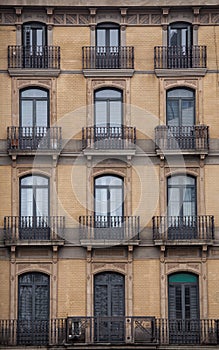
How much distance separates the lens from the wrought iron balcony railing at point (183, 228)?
39.7m

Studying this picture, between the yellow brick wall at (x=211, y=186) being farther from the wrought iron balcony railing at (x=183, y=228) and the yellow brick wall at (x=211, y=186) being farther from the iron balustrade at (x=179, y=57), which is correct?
the iron balustrade at (x=179, y=57)

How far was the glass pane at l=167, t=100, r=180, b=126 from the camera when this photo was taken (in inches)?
1599

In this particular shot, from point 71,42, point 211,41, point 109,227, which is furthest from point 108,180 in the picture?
point 211,41

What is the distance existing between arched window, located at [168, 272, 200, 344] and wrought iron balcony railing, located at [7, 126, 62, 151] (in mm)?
6371

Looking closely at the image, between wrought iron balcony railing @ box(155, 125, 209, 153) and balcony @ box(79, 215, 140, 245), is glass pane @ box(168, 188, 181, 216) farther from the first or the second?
wrought iron balcony railing @ box(155, 125, 209, 153)

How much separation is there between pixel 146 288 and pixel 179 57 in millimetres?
8448

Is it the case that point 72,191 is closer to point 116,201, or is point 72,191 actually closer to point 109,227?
point 116,201

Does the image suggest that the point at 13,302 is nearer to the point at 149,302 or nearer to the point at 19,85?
the point at 149,302

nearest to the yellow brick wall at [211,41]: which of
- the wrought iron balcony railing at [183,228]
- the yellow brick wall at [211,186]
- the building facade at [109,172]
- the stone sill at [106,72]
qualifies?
the building facade at [109,172]

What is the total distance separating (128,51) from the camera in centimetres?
4066

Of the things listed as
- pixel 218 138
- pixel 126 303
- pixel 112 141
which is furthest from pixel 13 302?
pixel 218 138

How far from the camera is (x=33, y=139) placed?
40.1 metres

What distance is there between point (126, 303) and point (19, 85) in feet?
28.6

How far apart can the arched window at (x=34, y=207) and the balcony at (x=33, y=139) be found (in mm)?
1131
